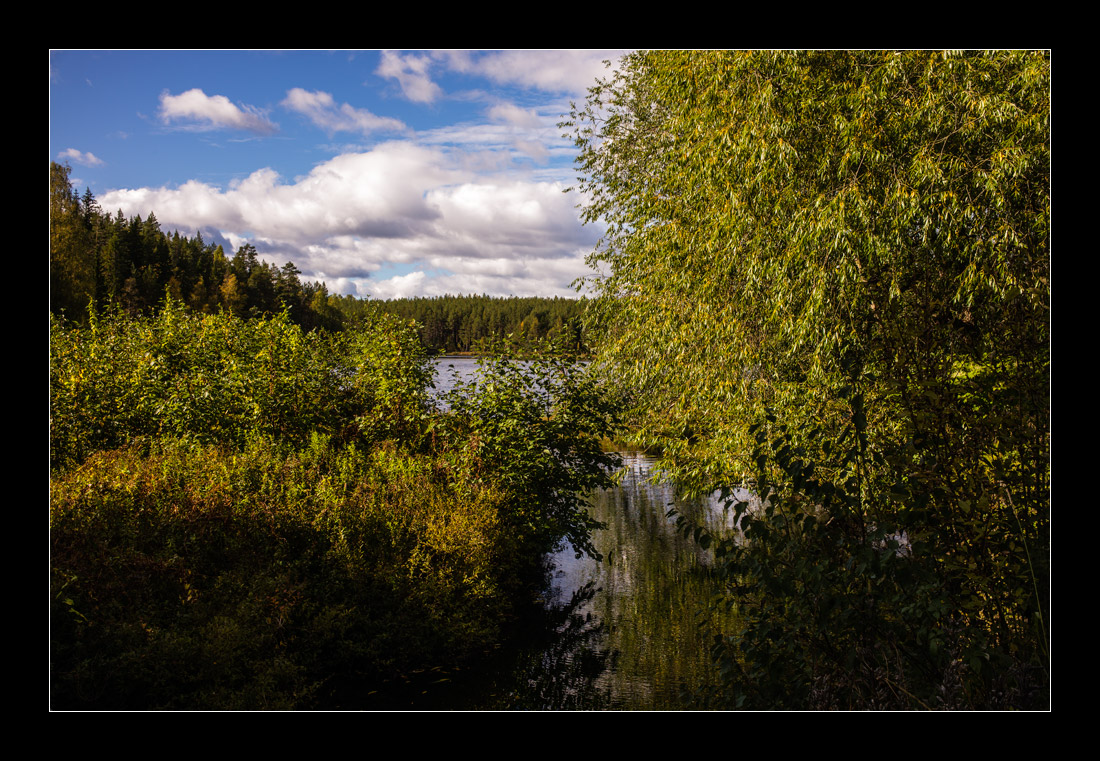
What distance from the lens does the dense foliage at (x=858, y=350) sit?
10.1 feet

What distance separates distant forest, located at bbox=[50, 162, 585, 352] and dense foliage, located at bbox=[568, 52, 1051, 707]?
8.94 ft

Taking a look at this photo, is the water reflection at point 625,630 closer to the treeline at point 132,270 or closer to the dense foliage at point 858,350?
the dense foliage at point 858,350

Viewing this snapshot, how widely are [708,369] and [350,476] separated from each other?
4598mm

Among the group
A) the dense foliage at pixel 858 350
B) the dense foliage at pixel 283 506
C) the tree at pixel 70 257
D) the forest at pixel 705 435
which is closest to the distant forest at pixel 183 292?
the tree at pixel 70 257

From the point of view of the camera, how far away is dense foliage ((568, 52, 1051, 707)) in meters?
3.08

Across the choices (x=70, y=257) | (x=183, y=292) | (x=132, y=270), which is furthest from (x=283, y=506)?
(x=183, y=292)

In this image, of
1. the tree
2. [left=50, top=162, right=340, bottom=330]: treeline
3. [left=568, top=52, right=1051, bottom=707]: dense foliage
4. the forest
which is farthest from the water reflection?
the tree

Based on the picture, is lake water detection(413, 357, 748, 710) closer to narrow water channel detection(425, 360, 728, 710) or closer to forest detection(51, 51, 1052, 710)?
narrow water channel detection(425, 360, 728, 710)

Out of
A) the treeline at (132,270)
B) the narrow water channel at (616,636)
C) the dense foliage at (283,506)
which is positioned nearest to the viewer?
the dense foliage at (283,506)

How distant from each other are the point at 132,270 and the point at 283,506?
1534 cm

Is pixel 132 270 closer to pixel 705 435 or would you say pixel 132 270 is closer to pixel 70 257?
pixel 70 257

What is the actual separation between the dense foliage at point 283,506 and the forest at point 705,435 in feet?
0.12

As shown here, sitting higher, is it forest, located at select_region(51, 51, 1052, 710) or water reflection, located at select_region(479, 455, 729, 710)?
Result: forest, located at select_region(51, 51, 1052, 710)
